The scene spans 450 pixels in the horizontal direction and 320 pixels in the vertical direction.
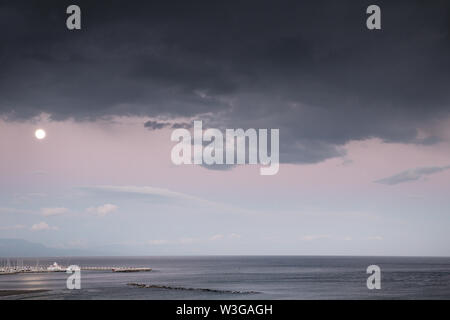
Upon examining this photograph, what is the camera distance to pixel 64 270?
159 m

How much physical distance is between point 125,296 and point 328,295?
107ft

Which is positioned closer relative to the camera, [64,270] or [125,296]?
[125,296]
